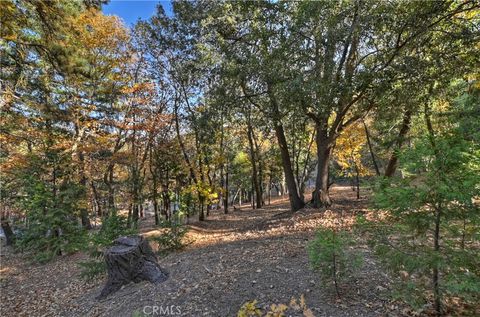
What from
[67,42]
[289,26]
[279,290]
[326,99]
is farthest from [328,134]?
[67,42]

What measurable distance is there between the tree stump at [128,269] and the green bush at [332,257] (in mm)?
2826

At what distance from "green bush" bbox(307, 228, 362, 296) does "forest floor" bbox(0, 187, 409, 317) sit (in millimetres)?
304

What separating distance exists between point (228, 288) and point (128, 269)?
202 centimetres

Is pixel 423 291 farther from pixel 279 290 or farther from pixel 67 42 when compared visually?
pixel 67 42

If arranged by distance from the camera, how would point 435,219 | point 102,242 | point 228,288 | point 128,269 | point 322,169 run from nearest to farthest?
point 435,219 < point 228,288 < point 128,269 < point 102,242 < point 322,169

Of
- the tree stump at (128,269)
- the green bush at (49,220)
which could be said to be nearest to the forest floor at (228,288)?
the tree stump at (128,269)

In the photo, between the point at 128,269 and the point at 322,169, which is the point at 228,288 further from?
the point at 322,169

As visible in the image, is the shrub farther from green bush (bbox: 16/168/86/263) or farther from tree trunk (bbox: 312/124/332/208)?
tree trunk (bbox: 312/124/332/208)

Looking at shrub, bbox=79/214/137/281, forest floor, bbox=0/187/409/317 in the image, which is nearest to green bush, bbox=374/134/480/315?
forest floor, bbox=0/187/409/317

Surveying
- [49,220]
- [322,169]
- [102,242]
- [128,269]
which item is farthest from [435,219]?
[49,220]

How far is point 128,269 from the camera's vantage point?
190 inches

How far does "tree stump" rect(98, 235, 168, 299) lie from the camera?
4766 millimetres

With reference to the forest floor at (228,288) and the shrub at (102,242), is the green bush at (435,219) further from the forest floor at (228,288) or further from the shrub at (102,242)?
the shrub at (102,242)

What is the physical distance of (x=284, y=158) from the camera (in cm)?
998
